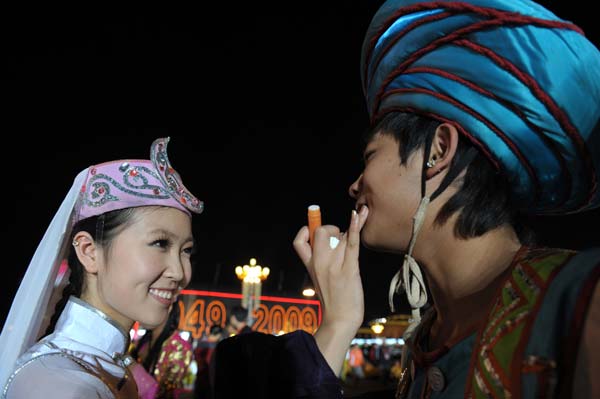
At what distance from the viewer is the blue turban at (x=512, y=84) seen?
4.32 feet

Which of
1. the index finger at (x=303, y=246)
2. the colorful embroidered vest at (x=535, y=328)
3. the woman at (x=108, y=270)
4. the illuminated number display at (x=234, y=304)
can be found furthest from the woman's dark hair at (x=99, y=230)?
the illuminated number display at (x=234, y=304)

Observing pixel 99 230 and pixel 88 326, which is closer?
pixel 88 326

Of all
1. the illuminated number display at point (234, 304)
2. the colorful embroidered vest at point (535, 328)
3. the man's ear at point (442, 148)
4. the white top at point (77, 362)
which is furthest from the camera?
the illuminated number display at point (234, 304)

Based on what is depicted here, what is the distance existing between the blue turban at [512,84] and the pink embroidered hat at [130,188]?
4.94ft

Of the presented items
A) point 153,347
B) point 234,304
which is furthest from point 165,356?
point 234,304

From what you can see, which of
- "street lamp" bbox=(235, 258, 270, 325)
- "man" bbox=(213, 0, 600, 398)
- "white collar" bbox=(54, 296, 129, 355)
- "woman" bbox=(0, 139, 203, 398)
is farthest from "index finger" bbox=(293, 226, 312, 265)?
"street lamp" bbox=(235, 258, 270, 325)

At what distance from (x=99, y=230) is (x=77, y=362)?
69 centimetres

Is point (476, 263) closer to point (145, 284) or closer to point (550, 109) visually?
point (550, 109)

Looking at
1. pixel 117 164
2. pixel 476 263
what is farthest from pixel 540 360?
pixel 117 164

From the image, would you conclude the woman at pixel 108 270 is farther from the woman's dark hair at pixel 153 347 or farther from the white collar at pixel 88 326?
the woman's dark hair at pixel 153 347

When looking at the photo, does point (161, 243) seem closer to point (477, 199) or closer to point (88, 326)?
point (88, 326)

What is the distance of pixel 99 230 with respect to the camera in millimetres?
2492

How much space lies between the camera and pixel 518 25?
1.33 meters

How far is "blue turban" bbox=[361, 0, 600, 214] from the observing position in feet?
4.32
